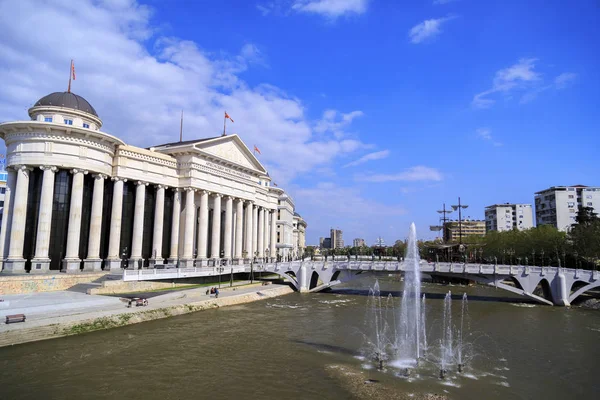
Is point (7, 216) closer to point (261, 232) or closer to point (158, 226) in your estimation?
point (158, 226)

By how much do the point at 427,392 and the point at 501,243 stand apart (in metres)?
81.9

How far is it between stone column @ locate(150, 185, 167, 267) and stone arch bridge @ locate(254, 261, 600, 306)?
15.4 metres

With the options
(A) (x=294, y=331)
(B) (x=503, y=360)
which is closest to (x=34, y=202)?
(A) (x=294, y=331)

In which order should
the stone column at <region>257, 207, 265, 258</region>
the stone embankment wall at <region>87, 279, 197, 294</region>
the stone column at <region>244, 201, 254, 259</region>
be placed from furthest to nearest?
the stone column at <region>257, 207, 265, 258</region> < the stone column at <region>244, 201, 254, 259</region> < the stone embankment wall at <region>87, 279, 197, 294</region>

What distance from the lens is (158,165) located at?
56.9m

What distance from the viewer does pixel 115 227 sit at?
166 ft

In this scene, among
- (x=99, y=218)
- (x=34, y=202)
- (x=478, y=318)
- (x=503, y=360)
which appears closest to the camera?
(x=503, y=360)

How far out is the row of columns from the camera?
42875mm

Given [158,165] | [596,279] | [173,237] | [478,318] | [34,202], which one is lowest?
[478,318]

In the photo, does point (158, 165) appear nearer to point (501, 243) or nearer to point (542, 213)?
point (501, 243)

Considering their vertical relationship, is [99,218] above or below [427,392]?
above

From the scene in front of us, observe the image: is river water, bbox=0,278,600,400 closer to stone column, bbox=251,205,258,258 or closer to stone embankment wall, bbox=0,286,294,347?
stone embankment wall, bbox=0,286,294,347

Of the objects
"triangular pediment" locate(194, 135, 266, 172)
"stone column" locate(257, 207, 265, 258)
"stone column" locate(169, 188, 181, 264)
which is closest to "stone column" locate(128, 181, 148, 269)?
"stone column" locate(169, 188, 181, 264)

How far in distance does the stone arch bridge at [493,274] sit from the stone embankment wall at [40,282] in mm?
26654
